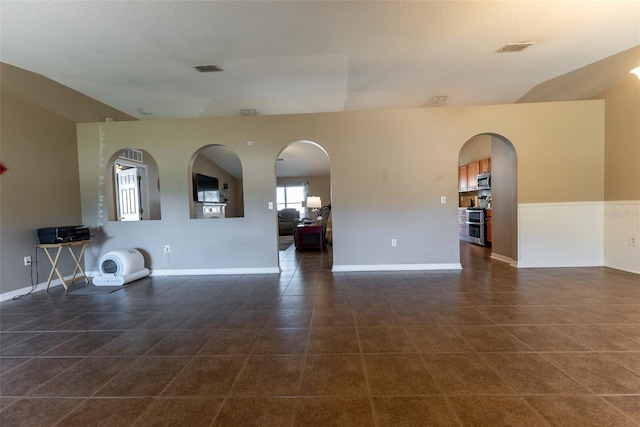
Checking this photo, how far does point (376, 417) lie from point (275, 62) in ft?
12.3

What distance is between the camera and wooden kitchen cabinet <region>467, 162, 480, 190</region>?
663 centimetres

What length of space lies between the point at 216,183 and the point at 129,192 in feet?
10.3

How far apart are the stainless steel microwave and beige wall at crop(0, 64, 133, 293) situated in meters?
7.93

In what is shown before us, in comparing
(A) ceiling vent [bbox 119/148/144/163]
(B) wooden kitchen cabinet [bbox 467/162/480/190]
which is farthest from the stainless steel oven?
(A) ceiling vent [bbox 119/148/144/163]

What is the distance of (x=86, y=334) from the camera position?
2.23 metres

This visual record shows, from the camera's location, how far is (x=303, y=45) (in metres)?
3.01

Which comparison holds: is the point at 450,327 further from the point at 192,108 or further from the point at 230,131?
the point at 192,108

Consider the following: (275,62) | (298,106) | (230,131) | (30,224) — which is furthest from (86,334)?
(298,106)

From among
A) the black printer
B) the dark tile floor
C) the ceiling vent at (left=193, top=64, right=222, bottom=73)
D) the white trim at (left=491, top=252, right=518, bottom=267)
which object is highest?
the ceiling vent at (left=193, top=64, right=222, bottom=73)

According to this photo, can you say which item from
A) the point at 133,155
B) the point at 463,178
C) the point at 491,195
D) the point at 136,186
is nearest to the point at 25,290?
the point at 136,186

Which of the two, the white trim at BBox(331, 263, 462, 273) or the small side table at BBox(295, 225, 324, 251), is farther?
the small side table at BBox(295, 225, 324, 251)

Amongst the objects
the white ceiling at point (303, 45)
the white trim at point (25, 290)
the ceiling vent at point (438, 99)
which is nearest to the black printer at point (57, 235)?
the white trim at point (25, 290)

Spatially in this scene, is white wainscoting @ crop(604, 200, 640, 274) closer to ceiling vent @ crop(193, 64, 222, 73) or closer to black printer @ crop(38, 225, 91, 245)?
ceiling vent @ crop(193, 64, 222, 73)

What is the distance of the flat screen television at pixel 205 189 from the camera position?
7028 mm
